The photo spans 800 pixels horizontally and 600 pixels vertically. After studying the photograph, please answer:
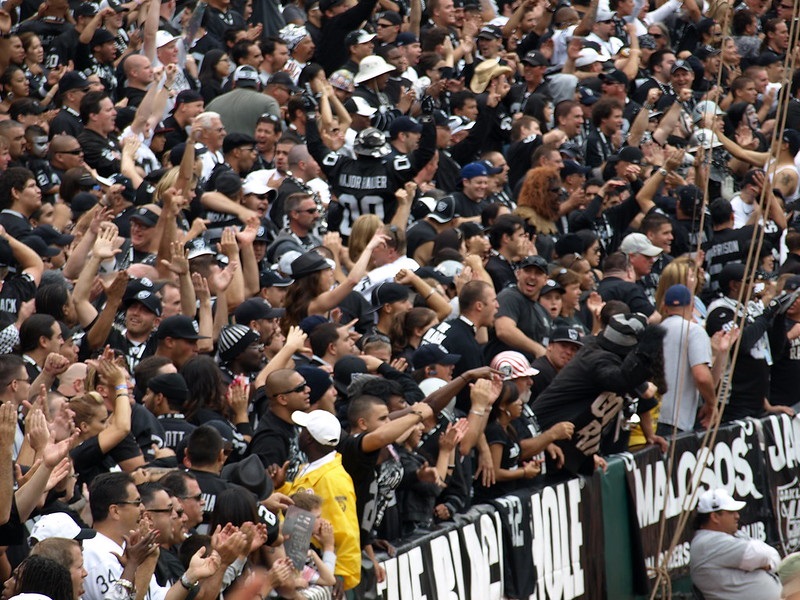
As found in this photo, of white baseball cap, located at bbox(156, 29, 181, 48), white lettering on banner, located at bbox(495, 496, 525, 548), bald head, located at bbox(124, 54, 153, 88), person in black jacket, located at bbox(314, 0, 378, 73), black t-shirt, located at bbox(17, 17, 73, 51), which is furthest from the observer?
person in black jacket, located at bbox(314, 0, 378, 73)

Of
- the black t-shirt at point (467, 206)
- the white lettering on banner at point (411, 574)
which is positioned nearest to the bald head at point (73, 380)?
the white lettering on banner at point (411, 574)

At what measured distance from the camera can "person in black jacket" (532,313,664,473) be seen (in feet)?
35.2

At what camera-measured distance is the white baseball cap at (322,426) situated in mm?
8156

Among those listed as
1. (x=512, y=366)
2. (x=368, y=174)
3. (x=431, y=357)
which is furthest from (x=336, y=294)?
(x=368, y=174)

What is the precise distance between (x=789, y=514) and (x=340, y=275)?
4.68 metres

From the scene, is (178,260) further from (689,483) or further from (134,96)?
(689,483)

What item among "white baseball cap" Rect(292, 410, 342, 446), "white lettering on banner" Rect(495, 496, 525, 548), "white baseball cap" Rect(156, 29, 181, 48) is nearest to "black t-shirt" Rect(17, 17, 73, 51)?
"white baseball cap" Rect(156, 29, 181, 48)

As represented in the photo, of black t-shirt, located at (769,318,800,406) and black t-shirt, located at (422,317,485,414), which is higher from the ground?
black t-shirt, located at (422,317,485,414)

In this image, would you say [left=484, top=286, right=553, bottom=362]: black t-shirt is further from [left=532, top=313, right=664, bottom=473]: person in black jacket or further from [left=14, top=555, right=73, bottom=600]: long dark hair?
[left=14, top=555, right=73, bottom=600]: long dark hair

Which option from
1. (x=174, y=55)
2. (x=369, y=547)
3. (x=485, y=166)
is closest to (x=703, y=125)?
(x=485, y=166)

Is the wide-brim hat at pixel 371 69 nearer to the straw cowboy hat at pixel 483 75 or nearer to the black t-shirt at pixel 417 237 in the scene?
the straw cowboy hat at pixel 483 75

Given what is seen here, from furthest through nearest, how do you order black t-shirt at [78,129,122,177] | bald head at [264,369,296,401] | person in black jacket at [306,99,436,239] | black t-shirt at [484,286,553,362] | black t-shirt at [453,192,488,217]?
black t-shirt at [453,192,488,217] → person in black jacket at [306,99,436,239] → black t-shirt at [78,129,122,177] → black t-shirt at [484,286,553,362] → bald head at [264,369,296,401]

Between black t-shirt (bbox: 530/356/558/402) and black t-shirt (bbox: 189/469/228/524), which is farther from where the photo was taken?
black t-shirt (bbox: 530/356/558/402)

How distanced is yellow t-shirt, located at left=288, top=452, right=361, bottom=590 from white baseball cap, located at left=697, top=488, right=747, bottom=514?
4358 mm
